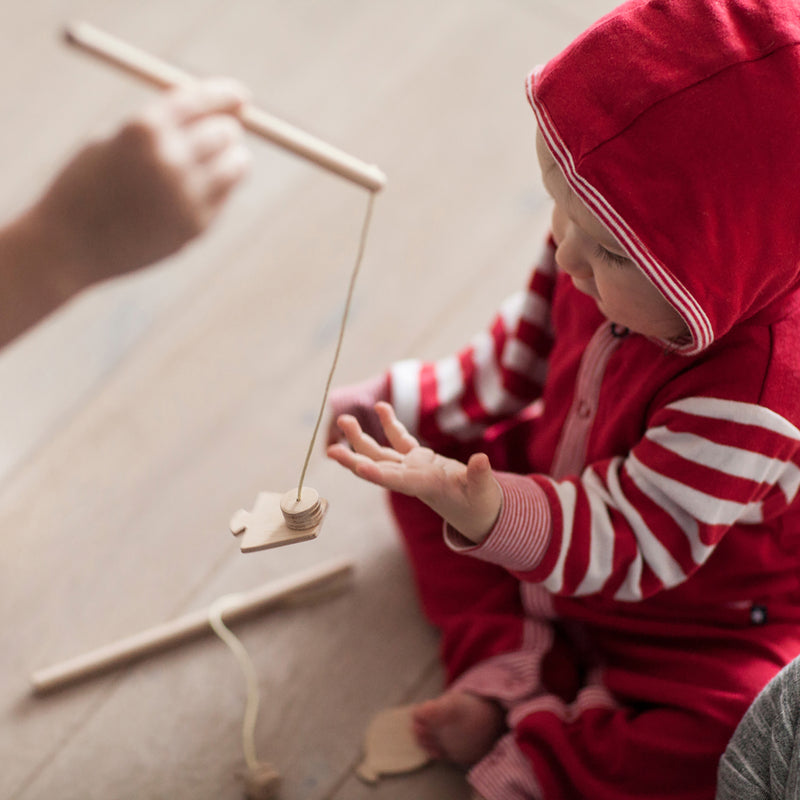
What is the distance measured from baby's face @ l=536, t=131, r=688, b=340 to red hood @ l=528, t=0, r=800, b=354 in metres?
0.02

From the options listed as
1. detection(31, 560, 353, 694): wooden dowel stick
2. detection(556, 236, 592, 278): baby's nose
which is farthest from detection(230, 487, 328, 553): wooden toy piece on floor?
detection(31, 560, 353, 694): wooden dowel stick

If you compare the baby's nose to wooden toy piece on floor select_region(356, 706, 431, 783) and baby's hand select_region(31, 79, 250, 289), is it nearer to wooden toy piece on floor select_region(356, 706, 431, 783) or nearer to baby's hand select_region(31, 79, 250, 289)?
baby's hand select_region(31, 79, 250, 289)

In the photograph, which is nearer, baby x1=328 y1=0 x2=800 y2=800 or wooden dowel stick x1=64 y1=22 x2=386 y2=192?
baby x1=328 y1=0 x2=800 y2=800

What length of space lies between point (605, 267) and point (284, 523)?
0.25 meters

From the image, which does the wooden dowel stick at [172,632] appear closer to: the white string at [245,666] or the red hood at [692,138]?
the white string at [245,666]

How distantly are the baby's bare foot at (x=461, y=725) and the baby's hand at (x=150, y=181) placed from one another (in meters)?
Answer: 0.44

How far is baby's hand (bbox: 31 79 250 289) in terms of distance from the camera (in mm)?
739

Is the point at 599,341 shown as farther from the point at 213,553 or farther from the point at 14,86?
the point at 14,86

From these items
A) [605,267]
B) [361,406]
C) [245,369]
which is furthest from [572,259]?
[245,369]

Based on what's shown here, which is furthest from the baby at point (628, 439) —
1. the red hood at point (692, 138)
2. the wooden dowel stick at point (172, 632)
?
the wooden dowel stick at point (172, 632)

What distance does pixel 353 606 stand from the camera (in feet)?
3.09

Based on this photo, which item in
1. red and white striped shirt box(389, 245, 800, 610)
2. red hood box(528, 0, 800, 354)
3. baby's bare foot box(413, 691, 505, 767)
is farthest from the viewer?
baby's bare foot box(413, 691, 505, 767)

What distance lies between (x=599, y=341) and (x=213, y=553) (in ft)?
1.45

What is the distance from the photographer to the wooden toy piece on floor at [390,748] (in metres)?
0.85
